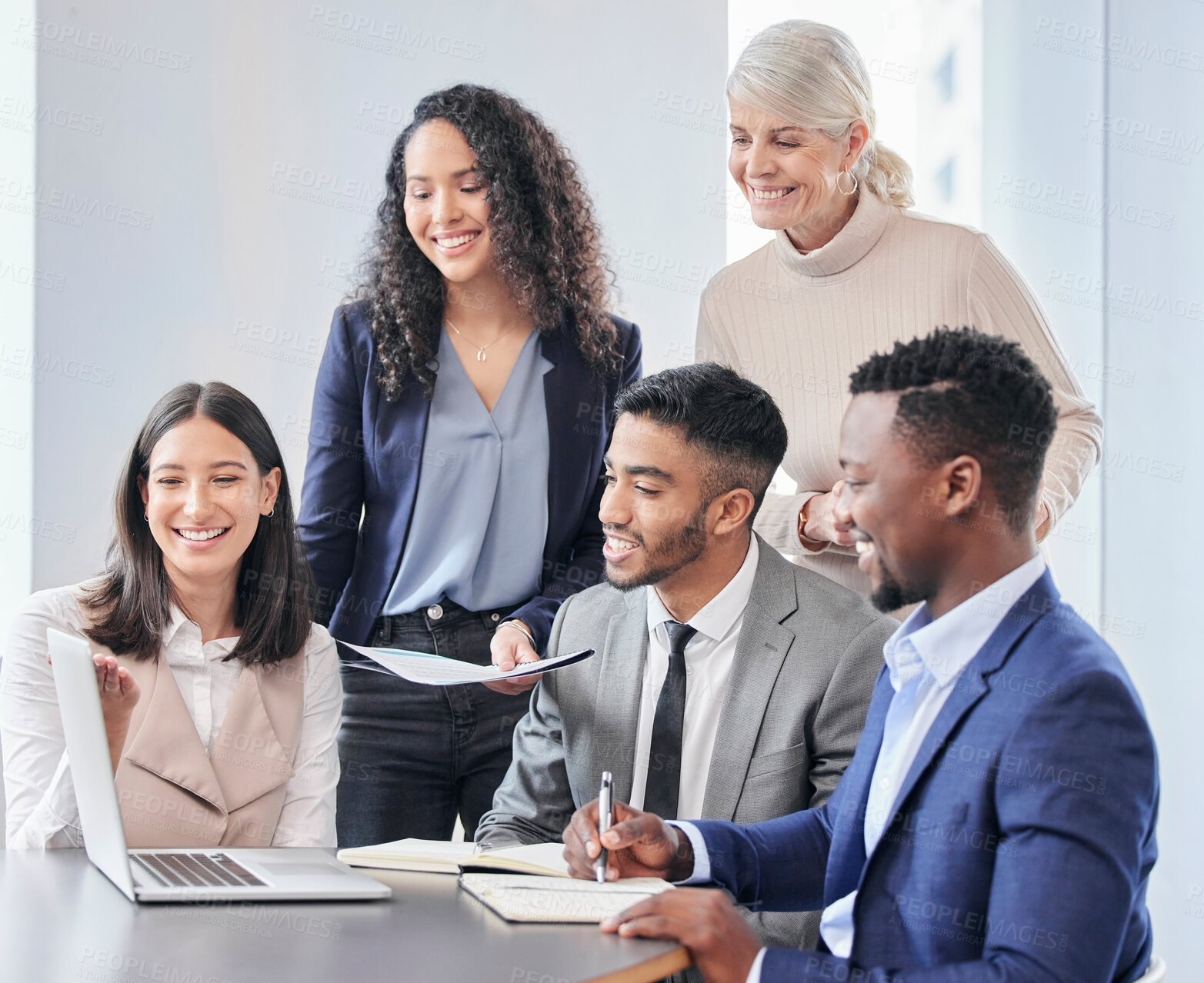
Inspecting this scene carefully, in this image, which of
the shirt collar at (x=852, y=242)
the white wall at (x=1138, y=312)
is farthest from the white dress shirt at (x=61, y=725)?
the white wall at (x=1138, y=312)

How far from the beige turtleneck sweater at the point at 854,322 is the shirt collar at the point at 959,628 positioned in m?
0.79

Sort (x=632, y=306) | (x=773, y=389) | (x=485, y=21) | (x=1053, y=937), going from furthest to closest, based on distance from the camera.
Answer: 1. (x=632, y=306)
2. (x=485, y=21)
3. (x=773, y=389)
4. (x=1053, y=937)

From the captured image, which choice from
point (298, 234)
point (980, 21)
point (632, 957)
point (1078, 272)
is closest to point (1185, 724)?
point (1078, 272)

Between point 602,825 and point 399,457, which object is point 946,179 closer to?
point 399,457

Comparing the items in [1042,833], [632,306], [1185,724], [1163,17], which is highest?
[1163,17]

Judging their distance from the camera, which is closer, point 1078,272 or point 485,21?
point 1078,272

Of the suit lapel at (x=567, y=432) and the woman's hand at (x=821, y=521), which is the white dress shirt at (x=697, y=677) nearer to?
the woman's hand at (x=821, y=521)

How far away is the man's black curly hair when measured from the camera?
Result: 1420 mm

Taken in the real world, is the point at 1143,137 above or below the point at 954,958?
above

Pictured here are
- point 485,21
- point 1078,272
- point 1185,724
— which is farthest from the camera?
point 485,21

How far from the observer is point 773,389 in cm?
248

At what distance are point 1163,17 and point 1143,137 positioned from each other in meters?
0.32

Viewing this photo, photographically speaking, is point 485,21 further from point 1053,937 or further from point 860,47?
point 1053,937

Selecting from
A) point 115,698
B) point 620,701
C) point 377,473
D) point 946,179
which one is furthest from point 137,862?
point 946,179
